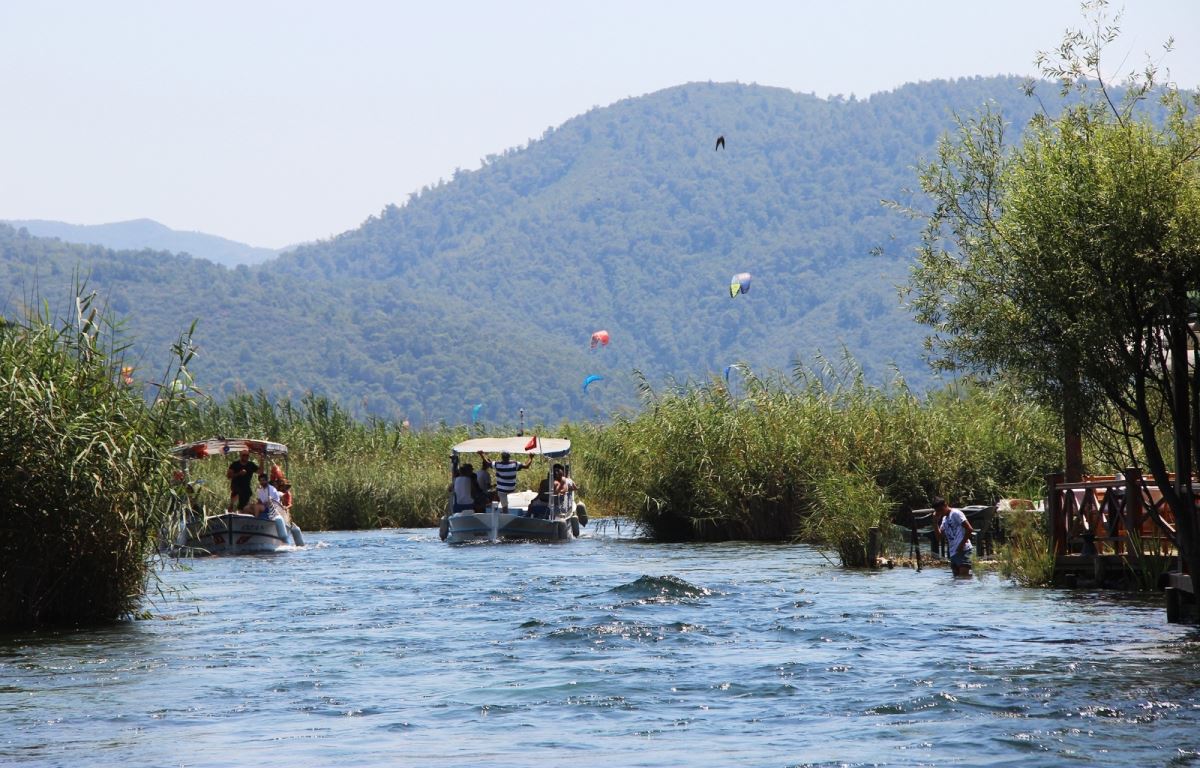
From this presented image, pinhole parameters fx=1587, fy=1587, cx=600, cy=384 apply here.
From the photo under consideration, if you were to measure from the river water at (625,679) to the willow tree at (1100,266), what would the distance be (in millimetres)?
2488

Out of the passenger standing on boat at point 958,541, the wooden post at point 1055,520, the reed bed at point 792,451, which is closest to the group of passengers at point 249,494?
the reed bed at point 792,451

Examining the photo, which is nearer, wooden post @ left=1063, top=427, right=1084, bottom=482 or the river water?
the river water

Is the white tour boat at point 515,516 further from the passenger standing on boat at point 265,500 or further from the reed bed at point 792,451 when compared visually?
the passenger standing on boat at point 265,500

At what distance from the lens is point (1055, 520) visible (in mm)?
21172

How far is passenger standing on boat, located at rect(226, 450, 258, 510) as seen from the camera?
34156 millimetres

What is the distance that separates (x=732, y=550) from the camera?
102 ft

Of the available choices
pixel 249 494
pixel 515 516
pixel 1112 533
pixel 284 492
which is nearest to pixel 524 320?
pixel 284 492

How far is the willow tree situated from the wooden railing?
1933mm

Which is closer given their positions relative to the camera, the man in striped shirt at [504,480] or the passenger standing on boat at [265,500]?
the passenger standing on boat at [265,500]

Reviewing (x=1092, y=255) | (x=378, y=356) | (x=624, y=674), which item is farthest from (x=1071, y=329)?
(x=378, y=356)

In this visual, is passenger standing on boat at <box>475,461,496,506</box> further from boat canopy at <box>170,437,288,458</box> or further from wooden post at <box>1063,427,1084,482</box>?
wooden post at <box>1063,427,1084,482</box>

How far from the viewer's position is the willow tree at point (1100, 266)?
1561 cm

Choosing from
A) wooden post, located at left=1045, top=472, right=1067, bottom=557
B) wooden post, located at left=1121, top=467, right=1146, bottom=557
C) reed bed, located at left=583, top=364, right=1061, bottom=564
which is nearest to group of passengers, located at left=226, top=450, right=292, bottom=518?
reed bed, located at left=583, top=364, right=1061, bottom=564

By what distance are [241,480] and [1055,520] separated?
19.3m
